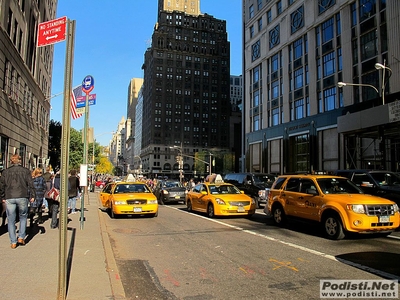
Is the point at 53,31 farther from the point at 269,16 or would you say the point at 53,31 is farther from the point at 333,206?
the point at 269,16

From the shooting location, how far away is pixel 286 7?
47.9 meters

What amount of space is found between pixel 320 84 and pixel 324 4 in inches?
377

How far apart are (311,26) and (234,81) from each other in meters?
140

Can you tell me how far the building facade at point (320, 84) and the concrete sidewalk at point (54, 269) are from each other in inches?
712

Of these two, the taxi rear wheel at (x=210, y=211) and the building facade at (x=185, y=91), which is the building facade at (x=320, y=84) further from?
the building facade at (x=185, y=91)

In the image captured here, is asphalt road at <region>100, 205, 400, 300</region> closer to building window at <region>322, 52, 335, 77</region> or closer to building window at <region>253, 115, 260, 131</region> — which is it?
building window at <region>322, 52, 335, 77</region>

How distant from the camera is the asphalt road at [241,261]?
514 cm

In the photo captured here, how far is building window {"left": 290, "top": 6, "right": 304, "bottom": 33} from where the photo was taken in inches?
1757

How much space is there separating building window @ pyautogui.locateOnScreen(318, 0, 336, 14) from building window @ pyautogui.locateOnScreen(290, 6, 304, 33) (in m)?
3.42

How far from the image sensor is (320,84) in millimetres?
40031

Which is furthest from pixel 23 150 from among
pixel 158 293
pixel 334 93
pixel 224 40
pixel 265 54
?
pixel 224 40

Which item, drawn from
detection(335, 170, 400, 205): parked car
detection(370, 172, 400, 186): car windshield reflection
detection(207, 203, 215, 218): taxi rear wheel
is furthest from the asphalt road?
detection(207, 203, 215, 218): taxi rear wheel

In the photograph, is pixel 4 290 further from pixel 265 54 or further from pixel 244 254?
pixel 265 54

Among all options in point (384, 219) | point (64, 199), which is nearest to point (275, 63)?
point (384, 219)
